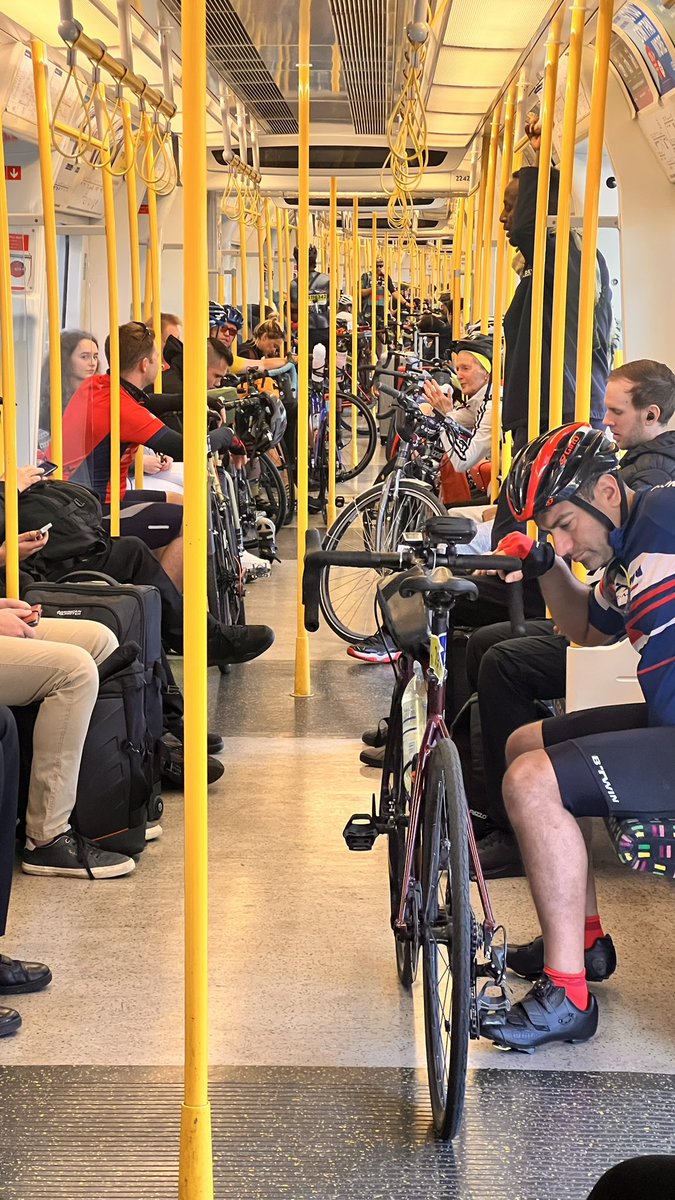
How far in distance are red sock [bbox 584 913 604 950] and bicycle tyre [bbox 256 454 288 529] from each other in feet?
23.5

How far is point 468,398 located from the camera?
7797 millimetres

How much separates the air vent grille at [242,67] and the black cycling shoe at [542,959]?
3436 millimetres

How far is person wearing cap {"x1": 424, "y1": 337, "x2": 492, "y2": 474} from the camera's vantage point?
7086 mm

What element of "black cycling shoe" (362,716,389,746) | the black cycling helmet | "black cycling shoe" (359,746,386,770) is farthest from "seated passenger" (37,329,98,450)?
the black cycling helmet

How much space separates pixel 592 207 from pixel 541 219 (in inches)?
30.9

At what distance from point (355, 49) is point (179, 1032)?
4350 mm

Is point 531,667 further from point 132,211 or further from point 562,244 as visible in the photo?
point 132,211

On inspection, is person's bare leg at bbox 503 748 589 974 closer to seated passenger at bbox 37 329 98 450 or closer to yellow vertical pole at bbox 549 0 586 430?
yellow vertical pole at bbox 549 0 586 430

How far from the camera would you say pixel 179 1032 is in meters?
3.04

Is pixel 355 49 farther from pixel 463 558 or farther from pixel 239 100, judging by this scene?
pixel 463 558

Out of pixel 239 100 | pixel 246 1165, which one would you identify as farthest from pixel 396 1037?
pixel 239 100

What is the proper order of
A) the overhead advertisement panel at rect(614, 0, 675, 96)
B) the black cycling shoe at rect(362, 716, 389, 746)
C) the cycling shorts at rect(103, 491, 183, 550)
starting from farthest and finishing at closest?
1. the cycling shorts at rect(103, 491, 183, 550)
2. the black cycling shoe at rect(362, 716, 389, 746)
3. the overhead advertisement panel at rect(614, 0, 675, 96)

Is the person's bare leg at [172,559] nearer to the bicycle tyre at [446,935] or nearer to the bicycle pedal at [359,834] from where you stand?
the bicycle pedal at [359,834]

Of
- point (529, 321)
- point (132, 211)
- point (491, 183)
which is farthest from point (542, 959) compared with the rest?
point (491, 183)
